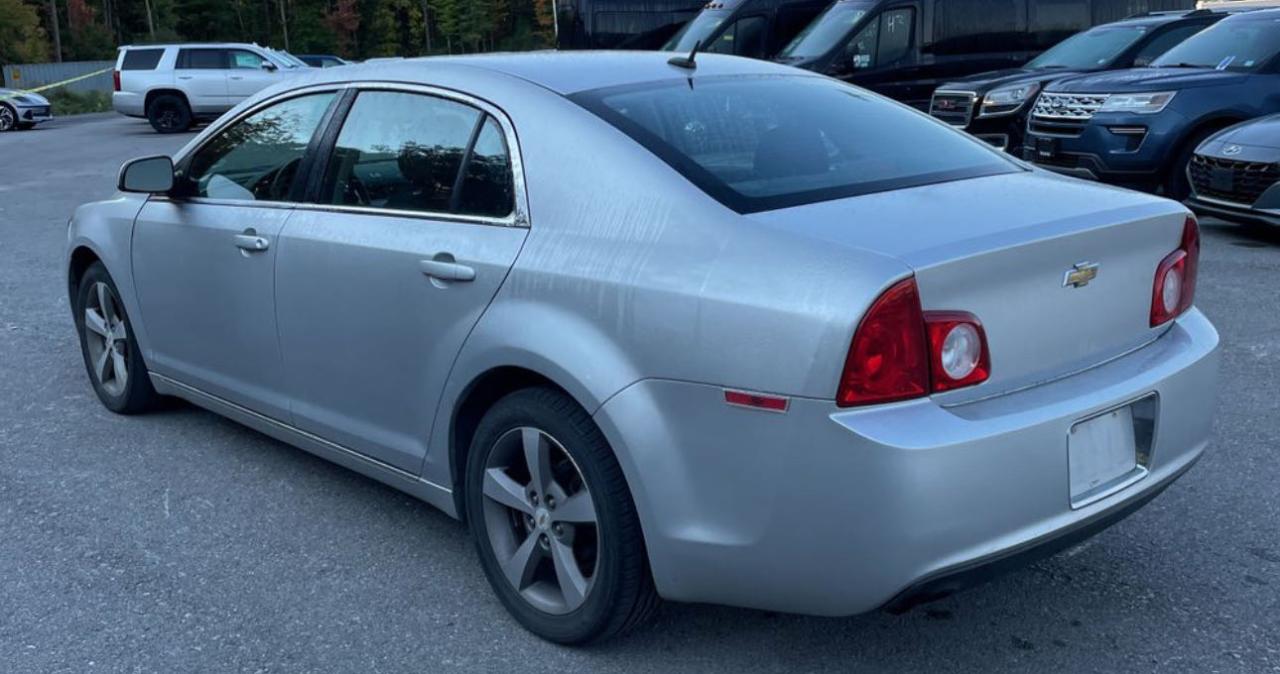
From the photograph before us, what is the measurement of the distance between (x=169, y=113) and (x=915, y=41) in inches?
692

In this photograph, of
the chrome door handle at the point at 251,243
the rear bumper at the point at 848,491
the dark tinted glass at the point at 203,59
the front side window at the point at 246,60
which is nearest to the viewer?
the rear bumper at the point at 848,491

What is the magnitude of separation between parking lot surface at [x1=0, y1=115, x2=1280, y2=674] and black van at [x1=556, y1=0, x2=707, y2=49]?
635 inches

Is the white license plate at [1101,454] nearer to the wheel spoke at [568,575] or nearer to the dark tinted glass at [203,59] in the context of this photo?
the wheel spoke at [568,575]

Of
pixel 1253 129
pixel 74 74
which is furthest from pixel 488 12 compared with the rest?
pixel 1253 129

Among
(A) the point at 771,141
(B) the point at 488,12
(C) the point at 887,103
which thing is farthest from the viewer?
(B) the point at 488,12

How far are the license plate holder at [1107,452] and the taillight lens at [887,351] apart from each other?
46 centimetres

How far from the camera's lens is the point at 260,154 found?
457cm

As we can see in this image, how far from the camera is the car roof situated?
3.71m

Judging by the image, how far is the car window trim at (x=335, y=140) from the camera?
347cm

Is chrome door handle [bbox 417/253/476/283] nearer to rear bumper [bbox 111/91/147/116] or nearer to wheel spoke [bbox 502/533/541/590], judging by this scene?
wheel spoke [bbox 502/533/541/590]

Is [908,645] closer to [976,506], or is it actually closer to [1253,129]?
[976,506]

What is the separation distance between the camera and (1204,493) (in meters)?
Result: 4.27

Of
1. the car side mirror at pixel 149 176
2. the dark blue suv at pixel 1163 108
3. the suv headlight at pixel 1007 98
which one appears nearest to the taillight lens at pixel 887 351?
the car side mirror at pixel 149 176

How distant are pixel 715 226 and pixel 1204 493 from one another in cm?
227
